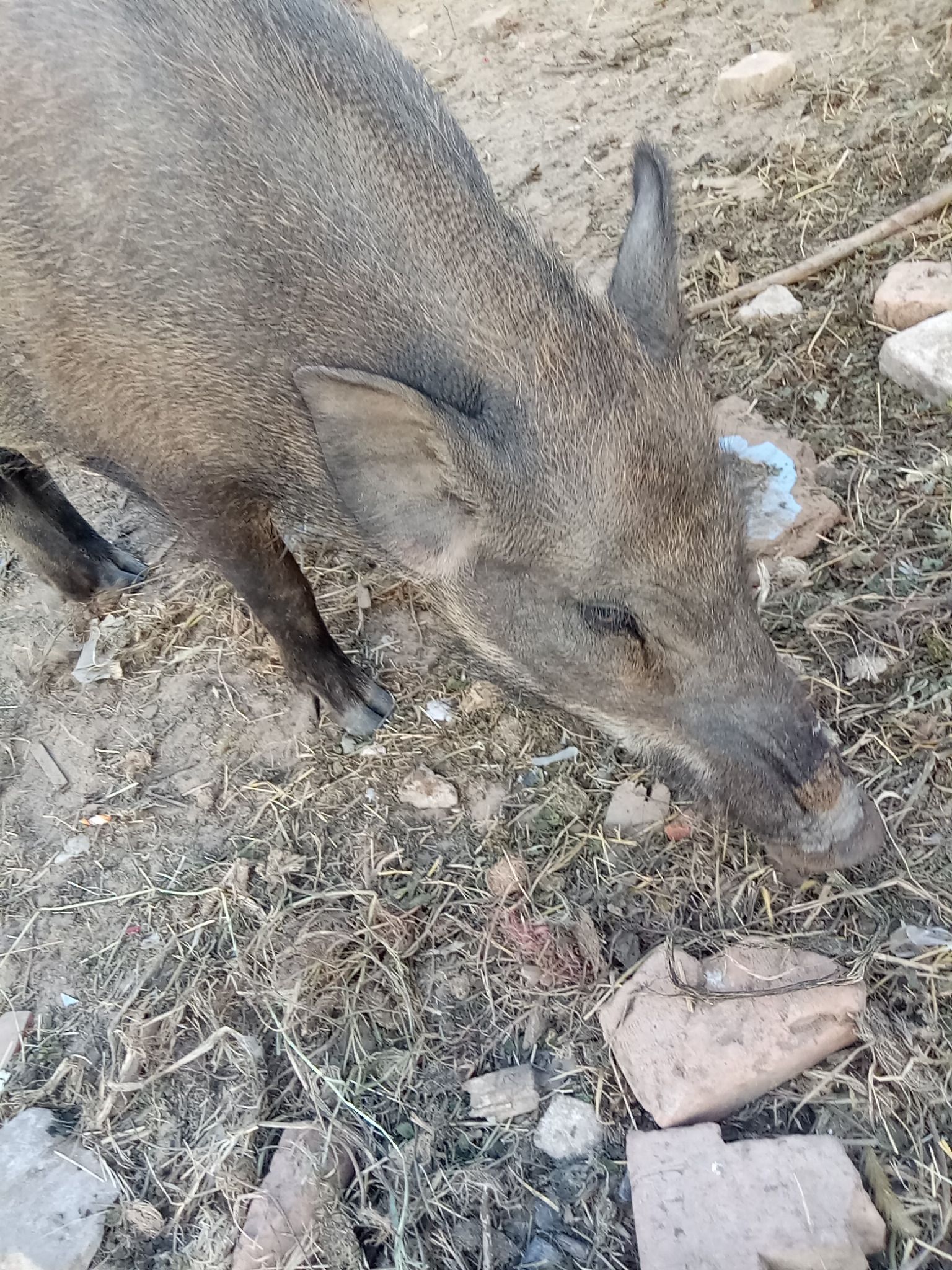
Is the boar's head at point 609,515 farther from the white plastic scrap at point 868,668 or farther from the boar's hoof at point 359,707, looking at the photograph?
the boar's hoof at point 359,707

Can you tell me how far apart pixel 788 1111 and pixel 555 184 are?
418 cm

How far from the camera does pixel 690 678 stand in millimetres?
1982

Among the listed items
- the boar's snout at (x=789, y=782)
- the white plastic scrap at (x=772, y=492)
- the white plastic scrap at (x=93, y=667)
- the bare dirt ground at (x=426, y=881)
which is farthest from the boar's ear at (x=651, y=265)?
the white plastic scrap at (x=93, y=667)

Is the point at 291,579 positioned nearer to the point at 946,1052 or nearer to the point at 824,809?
the point at 824,809

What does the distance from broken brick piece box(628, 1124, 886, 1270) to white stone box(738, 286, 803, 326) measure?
2874 mm

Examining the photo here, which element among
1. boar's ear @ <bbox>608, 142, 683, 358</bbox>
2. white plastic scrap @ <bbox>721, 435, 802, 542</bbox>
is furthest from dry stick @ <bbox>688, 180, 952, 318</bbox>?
boar's ear @ <bbox>608, 142, 683, 358</bbox>

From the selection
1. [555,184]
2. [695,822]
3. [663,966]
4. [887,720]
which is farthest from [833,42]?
[663,966]

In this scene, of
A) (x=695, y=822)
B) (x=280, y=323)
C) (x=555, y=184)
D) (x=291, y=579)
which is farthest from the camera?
(x=555, y=184)

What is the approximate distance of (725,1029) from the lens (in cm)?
205

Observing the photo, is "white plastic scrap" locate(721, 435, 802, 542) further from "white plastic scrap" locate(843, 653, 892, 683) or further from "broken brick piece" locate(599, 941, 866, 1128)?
"broken brick piece" locate(599, 941, 866, 1128)

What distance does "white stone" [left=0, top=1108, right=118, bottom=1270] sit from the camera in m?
2.05

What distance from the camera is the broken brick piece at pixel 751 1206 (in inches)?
68.8

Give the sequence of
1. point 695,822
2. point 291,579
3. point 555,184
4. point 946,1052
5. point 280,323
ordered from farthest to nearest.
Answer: point 555,184 → point 291,579 → point 695,822 → point 280,323 → point 946,1052

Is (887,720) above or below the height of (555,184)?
below
